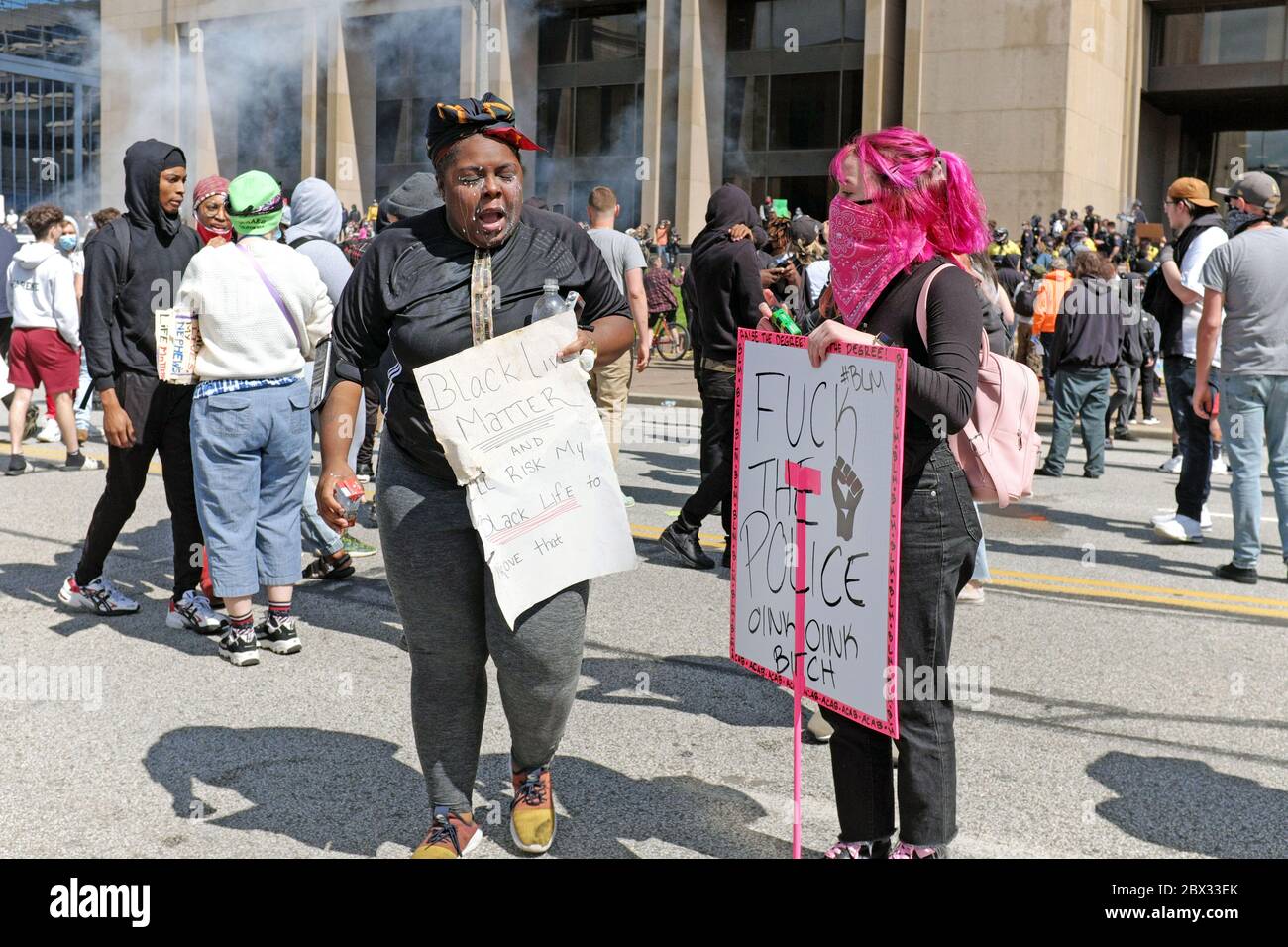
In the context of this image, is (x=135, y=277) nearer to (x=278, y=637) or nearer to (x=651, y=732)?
(x=278, y=637)

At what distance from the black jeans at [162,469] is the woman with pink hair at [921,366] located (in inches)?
136

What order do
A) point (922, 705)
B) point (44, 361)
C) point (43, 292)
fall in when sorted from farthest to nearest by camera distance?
point (44, 361), point (43, 292), point (922, 705)

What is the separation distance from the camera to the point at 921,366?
3.04 metres

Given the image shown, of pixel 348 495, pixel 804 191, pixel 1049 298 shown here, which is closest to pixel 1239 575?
pixel 348 495

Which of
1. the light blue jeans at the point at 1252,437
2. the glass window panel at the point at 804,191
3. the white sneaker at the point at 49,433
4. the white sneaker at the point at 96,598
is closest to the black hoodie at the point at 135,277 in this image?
the white sneaker at the point at 96,598

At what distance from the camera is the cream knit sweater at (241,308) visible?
524 centimetres

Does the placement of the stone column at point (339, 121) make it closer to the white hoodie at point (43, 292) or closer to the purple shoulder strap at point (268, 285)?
the white hoodie at point (43, 292)

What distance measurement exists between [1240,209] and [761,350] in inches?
192

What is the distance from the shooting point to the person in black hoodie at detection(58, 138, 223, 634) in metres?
5.78

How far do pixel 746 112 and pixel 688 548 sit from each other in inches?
1273

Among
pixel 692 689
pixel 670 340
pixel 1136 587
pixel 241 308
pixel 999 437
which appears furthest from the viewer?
pixel 670 340

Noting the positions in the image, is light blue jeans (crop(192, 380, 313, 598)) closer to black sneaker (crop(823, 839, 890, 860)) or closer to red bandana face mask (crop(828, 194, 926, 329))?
red bandana face mask (crop(828, 194, 926, 329))

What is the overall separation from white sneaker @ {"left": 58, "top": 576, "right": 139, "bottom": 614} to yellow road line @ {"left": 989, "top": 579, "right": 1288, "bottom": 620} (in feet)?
14.2

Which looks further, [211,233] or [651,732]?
[211,233]
